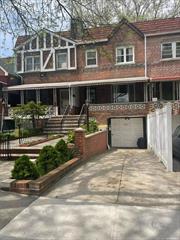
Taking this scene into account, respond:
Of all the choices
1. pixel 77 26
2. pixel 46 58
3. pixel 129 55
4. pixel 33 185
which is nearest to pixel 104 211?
pixel 33 185

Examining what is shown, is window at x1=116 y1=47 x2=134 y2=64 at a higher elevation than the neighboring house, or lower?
Answer: higher

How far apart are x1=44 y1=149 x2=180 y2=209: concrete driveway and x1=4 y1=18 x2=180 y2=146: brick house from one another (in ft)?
50.5

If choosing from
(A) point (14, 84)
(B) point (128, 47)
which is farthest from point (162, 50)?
(A) point (14, 84)

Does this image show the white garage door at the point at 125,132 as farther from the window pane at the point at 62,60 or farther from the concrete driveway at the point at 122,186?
the concrete driveway at the point at 122,186

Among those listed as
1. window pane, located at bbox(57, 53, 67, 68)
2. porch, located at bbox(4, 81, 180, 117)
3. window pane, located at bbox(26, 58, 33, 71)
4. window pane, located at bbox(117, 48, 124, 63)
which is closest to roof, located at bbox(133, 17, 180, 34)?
window pane, located at bbox(117, 48, 124, 63)

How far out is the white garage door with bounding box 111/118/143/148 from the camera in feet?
93.6

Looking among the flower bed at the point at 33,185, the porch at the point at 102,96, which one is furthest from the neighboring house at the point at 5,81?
the flower bed at the point at 33,185

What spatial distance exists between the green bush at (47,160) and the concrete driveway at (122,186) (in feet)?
1.91

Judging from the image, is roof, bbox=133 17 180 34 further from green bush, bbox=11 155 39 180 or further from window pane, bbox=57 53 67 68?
green bush, bbox=11 155 39 180

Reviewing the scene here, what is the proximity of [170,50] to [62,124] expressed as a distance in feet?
33.3

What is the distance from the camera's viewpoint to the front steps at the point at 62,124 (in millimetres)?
24120

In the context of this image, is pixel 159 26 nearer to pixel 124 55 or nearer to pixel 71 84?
pixel 124 55

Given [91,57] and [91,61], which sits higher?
[91,57]

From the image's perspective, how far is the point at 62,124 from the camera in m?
24.8
